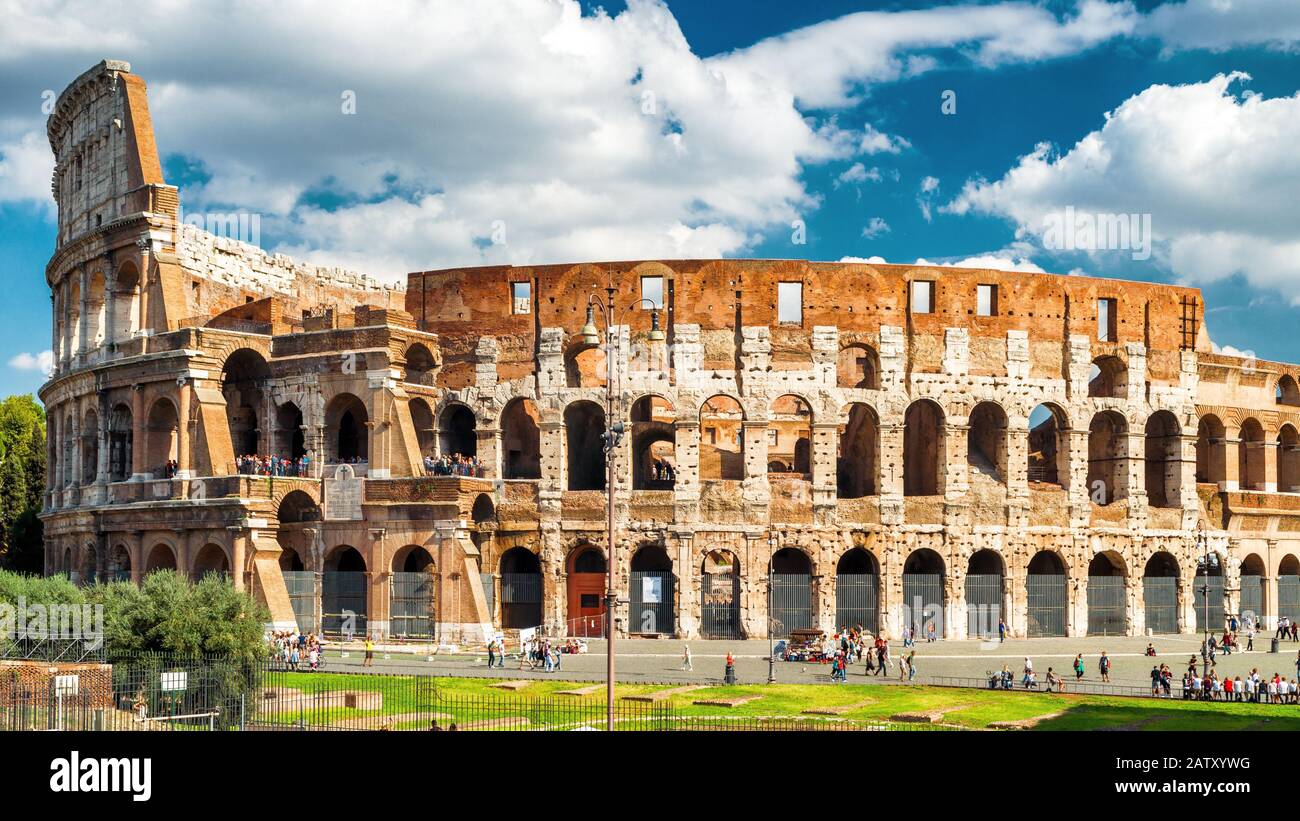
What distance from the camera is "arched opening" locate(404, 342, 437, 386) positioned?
49.5 meters

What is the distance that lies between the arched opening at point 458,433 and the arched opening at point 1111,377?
22.7m

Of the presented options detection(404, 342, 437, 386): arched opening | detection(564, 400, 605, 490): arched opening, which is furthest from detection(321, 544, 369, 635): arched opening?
detection(564, 400, 605, 490): arched opening

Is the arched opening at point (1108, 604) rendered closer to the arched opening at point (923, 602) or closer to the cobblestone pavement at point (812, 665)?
the cobblestone pavement at point (812, 665)

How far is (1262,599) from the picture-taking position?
54.2 metres

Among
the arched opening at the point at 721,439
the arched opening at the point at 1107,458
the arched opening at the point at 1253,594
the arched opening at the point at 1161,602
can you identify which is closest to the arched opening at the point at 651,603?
the arched opening at the point at 721,439

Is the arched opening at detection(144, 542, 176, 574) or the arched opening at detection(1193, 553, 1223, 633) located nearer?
the arched opening at detection(144, 542, 176, 574)

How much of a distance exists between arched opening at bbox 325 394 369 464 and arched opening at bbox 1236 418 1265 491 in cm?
3394

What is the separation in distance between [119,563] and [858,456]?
2701 cm

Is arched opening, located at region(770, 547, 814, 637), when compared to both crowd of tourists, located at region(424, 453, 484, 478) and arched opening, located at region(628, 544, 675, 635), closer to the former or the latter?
arched opening, located at region(628, 544, 675, 635)

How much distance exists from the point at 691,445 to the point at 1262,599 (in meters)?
24.2

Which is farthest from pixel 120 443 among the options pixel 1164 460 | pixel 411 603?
pixel 1164 460
